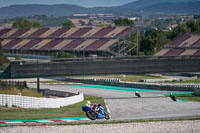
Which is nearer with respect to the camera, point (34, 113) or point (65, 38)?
point (34, 113)

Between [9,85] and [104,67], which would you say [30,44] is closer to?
[104,67]

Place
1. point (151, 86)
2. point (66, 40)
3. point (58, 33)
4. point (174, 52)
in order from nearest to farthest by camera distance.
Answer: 1. point (151, 86)
2. point (174, 52)
3. point (66, 40)
4. point (58, 33)

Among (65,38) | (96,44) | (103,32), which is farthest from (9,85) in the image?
(65,38)

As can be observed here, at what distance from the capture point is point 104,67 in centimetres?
5062

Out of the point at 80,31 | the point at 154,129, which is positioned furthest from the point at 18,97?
the point at 80,31

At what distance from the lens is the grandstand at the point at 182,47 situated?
89375 mm

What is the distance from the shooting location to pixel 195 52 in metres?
87.4

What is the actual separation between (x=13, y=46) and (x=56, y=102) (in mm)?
92529

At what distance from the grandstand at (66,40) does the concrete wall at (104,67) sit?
1988 inches

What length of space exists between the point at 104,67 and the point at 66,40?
6952 cm

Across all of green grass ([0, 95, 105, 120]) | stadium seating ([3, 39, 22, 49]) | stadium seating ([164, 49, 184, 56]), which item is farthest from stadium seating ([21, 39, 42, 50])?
green grass ([0, 95, 105, 120])

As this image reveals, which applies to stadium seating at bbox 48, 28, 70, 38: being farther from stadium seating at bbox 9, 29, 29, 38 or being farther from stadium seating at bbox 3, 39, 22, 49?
stadium seating at bbox 9, 29, 29, 38

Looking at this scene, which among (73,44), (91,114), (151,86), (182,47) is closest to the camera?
(91,114)

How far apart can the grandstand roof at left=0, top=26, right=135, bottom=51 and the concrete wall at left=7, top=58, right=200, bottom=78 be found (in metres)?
50.7
